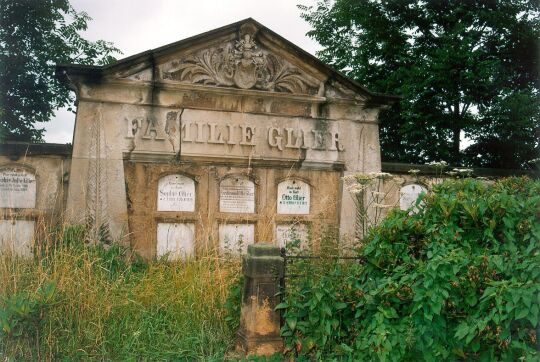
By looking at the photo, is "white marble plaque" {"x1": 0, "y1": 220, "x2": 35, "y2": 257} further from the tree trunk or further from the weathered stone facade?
the tree trunk

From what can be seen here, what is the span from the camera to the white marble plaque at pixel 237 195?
851 centimetres

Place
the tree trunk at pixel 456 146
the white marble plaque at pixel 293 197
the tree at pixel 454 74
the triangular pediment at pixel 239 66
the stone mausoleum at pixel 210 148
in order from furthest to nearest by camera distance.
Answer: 1. the tree trunk at pixel 456 146
2. the tree at pixel 454 74
3. the white marble plaque at pixel 293 197
4. the triangular pediment at pixel 239 66
5. the stone mausoleum at pixel 210 148

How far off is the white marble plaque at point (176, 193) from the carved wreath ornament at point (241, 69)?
1.55 meters

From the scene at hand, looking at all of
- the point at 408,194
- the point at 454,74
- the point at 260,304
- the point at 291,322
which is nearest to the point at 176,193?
the point at 260,304

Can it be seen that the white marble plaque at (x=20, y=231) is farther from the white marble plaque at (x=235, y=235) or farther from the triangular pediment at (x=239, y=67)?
the white marble plaque at (x=235, y=235)

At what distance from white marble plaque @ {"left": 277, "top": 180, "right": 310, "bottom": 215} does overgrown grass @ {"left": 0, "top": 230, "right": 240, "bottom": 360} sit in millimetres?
3101

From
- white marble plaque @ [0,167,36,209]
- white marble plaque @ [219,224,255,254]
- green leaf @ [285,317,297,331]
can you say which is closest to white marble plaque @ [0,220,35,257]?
white marble plaque @ [0,167,36,209]

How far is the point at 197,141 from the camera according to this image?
8352mm

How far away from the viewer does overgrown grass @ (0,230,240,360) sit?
470 centimetres

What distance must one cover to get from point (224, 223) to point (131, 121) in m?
2.13

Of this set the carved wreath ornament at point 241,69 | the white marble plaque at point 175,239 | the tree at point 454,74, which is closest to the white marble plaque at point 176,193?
the white marble plaque at point 175,239

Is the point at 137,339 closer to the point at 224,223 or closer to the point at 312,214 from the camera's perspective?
the point at 224,223

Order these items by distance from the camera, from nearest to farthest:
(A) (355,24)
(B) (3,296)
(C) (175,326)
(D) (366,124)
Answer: (B) (3,296) → (C) (175,326) → (D) (366,124) → (A) (355,24)

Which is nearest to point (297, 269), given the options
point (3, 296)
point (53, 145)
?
point (3, 296)
